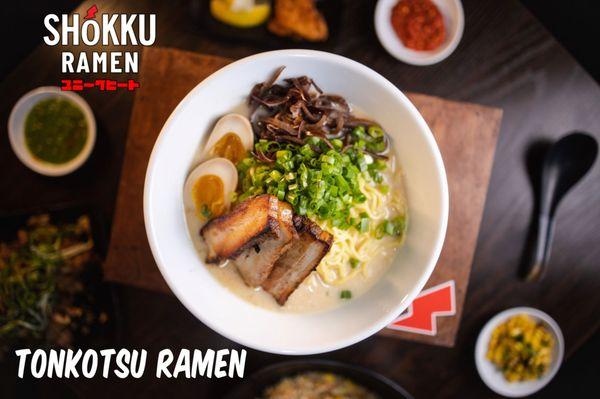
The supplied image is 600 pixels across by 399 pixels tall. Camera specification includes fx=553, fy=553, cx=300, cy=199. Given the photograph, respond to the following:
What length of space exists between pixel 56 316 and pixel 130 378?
48cm

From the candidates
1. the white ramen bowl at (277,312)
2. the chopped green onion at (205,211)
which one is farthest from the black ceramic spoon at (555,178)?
the chopped green onion at (205,211)

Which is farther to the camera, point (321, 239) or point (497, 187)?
point (497, 187)

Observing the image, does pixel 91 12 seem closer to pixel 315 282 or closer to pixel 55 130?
pixel 55 130

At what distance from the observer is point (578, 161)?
273 cm

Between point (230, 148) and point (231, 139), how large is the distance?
4cm

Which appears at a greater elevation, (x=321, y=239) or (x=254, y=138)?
(x=254, y=138)

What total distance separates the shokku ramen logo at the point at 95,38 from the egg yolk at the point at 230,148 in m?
0.75

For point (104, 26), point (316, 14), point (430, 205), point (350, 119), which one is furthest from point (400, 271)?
point (104, 26)

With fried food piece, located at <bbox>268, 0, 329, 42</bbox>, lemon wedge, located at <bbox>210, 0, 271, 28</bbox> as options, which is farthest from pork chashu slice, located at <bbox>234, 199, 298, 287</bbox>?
lemon wedge, located at <bbox>210, 0, 271, 28</bbox>

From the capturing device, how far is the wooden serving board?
100 inches

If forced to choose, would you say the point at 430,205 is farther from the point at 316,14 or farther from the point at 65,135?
the point at 65,135

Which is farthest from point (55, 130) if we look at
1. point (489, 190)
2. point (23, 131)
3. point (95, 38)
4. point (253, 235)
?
point (489, 190)

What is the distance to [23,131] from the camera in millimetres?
2664

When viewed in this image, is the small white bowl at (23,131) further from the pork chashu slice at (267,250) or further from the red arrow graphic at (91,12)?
the pork chashu slice at (267,250)
